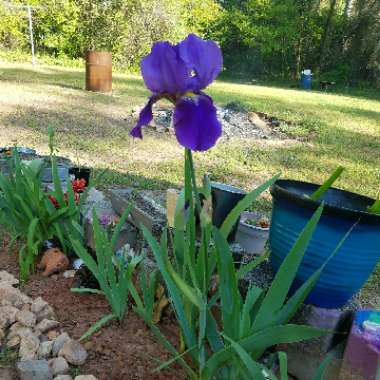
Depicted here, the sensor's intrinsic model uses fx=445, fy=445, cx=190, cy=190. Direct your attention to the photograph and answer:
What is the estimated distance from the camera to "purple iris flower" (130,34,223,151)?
0.99m

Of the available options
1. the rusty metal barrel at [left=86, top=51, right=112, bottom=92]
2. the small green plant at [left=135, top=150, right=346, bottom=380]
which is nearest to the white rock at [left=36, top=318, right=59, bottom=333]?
the small green plant at [left=135, top=150, right=346, bottom=380]

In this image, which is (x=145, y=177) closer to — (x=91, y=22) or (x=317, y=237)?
(x=317, y=237)

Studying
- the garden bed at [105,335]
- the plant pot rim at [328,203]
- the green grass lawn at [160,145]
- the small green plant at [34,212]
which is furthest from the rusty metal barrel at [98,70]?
the plant pot rim at [328,203]

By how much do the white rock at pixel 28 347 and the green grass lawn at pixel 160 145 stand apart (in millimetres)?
2019

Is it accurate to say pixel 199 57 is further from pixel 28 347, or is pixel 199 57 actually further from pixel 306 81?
pixel 306 81

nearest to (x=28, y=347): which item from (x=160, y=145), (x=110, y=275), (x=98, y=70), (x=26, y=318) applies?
(x=26, y=318)

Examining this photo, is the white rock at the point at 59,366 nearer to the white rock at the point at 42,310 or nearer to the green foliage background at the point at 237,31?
the white rock at the point at 42,310

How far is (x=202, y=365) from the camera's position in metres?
1.25

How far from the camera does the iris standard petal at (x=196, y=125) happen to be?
0.98 m

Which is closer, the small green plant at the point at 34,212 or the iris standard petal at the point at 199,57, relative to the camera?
the iris standard petal at the point at 199,57

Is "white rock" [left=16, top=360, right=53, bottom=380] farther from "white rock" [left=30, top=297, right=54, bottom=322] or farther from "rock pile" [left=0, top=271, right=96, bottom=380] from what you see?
"white rock" [left=30, top=297, right=54, bottom=322]

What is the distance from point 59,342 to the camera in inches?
60.2

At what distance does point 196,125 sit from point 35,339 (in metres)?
1.03

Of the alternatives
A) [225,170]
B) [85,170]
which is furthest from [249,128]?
[85,170]
